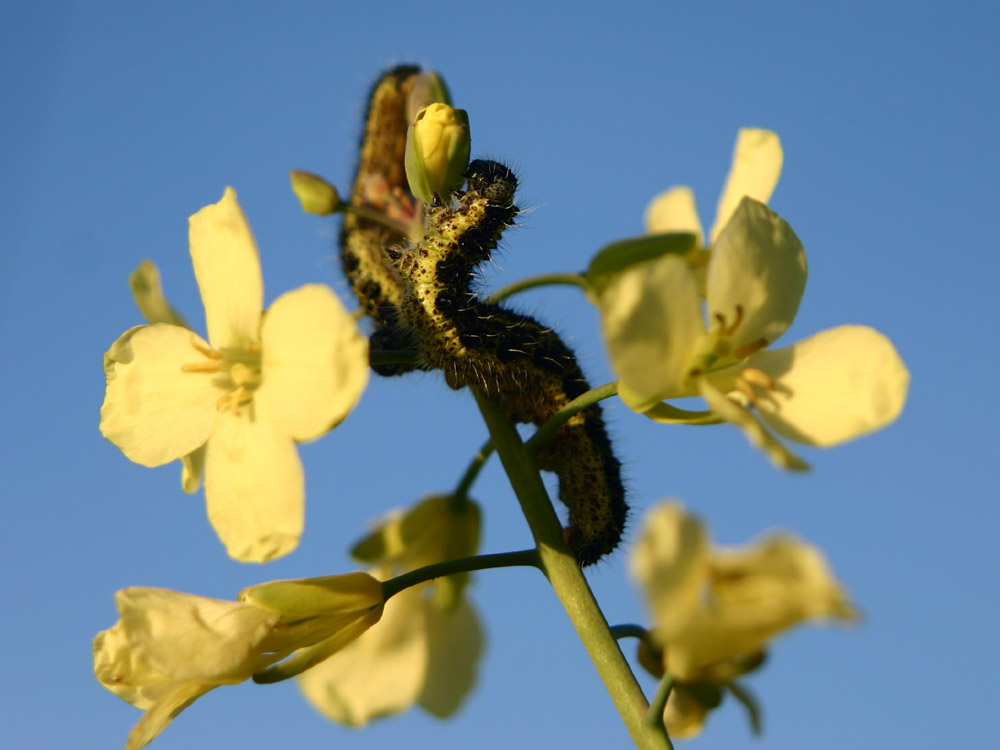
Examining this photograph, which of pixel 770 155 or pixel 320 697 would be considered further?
pixel 320 697

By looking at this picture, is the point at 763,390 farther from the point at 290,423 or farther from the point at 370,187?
the point at 370,187

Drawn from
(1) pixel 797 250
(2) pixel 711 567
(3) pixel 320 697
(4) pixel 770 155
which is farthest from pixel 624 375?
(3) pixel 320 697

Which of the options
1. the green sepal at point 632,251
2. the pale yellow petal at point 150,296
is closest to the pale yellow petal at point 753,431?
the green sepal at point 632,251

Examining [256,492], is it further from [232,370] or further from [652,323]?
[652,323]

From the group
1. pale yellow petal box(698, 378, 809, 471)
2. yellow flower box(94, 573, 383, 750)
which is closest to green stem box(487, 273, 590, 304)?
pale yellow petal box(698, 378, 809, 471)

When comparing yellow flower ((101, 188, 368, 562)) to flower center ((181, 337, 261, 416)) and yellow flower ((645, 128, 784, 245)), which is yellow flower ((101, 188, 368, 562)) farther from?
yellow flower ((645, 128, 784, 245))

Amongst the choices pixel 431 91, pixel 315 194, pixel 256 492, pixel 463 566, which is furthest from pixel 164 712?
pixel 431 91
